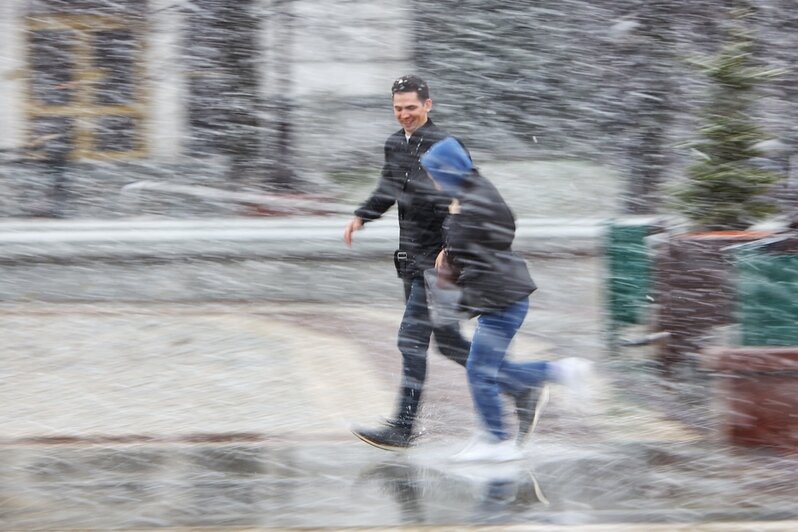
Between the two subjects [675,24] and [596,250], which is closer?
[596,250]

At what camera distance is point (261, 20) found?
1319cm

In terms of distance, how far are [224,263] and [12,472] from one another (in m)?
5.00

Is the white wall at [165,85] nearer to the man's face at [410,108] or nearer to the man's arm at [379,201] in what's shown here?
the man's arm at [379,201]

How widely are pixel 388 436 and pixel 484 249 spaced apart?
1139 millimetres

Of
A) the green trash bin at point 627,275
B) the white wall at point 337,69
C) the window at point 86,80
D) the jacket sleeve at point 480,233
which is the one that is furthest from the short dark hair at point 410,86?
the window at point 86,80

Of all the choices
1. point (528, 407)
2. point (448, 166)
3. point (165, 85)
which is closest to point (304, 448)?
Answer: point (528, 407)

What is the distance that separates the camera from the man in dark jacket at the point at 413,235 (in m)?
5.14

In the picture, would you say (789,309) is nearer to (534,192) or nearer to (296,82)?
(534,192)

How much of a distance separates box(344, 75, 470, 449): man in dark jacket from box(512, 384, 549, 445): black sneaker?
37 cm

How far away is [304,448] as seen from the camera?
5.41 metres

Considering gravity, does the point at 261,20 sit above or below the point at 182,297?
above

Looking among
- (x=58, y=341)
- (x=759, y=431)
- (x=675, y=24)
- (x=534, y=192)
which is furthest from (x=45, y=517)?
(x=675, y=24)

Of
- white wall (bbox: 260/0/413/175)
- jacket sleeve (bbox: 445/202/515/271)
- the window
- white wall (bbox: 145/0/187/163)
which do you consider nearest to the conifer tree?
jacket sleeve (bbox: 445/202/515/271)

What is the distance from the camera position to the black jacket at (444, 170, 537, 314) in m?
4.73
